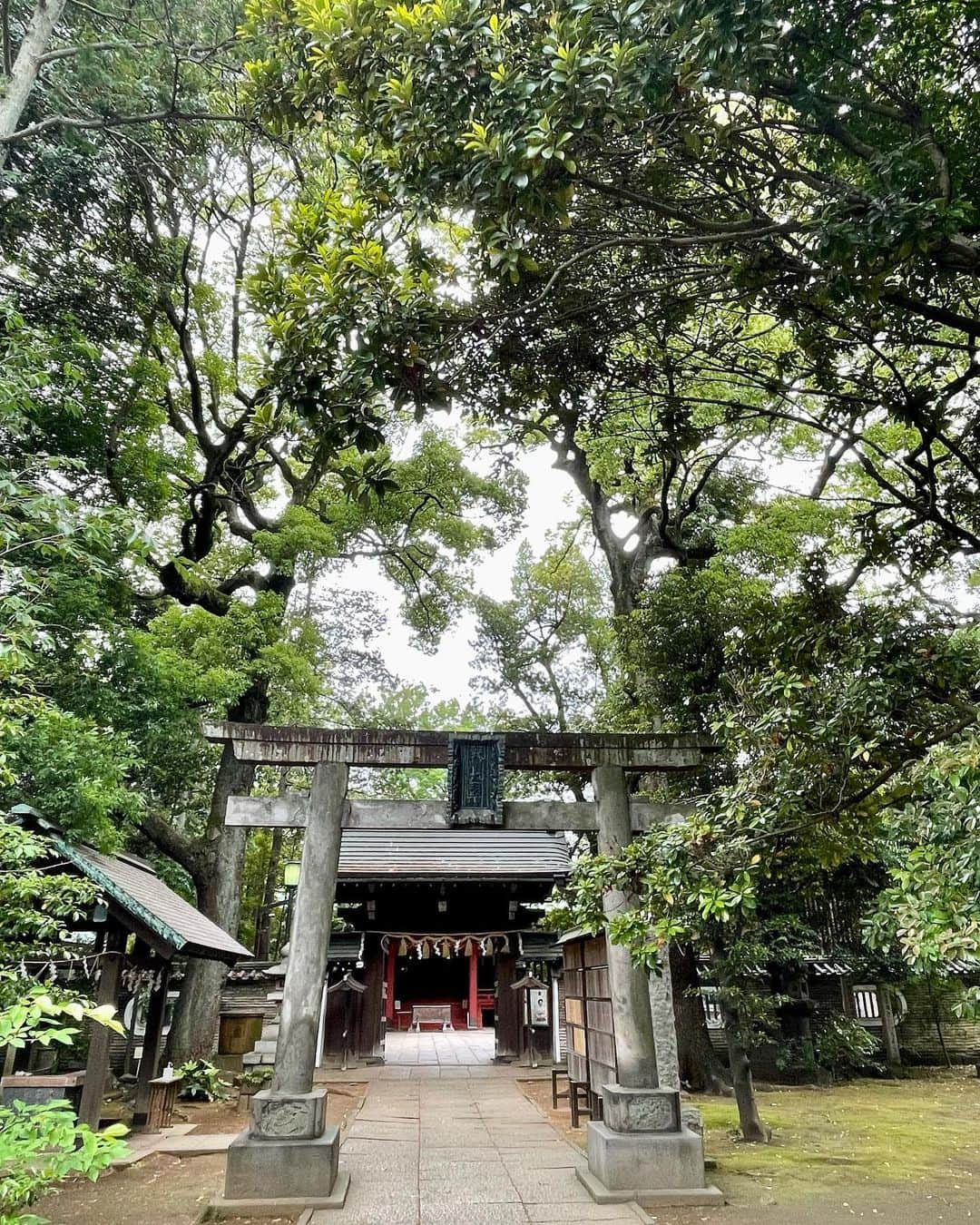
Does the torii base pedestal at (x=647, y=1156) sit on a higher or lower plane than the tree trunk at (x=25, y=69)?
lower

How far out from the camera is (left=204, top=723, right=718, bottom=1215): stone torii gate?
19.6 ft

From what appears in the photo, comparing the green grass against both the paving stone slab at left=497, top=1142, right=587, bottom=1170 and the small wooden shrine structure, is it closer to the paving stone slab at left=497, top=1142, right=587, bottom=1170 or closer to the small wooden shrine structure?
the paving stone slab at left=497, top=1142, right=587, bottom=1170

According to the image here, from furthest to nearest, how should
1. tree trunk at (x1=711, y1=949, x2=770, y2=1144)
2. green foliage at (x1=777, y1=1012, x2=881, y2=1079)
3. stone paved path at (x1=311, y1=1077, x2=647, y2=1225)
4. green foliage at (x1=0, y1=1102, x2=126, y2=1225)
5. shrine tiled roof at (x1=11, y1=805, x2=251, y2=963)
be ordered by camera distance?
1. green foliage at (x1=777, y1=1012, x2=881, y2=1079)
2. tree trunk at (x1=711, y1=949, x2=770, y2=1144)
3. shrine tiled roof at (x1=11, y1=805, x2=251, y2=963)
4. stone paved path at (x1=311, y1=1077, x2=647, y2=1225)
5. green foliage at (x1=0, y1=1102, x2=126, y2=1225)

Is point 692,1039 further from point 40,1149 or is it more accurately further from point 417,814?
point 40,1149

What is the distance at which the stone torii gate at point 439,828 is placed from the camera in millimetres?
5973

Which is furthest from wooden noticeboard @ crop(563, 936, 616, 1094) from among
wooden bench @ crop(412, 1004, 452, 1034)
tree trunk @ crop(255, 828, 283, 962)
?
tree trunk @ crop(255, 828, 283, 962)

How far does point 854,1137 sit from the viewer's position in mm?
9141

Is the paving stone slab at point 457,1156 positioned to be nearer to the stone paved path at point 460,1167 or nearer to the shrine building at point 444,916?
the stone paved path at point 460,1167

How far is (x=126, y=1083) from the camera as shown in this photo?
41.1 ft

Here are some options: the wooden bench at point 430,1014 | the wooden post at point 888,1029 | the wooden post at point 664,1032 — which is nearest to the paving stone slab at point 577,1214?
the wooden post at point 664,1032

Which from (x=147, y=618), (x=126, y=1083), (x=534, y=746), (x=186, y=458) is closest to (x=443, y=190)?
(x=534, y=746)

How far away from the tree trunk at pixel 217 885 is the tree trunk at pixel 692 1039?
25.0ft

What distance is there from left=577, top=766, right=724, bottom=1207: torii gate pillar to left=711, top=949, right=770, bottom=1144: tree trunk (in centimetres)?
227

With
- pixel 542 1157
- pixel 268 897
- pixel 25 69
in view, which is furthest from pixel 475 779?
pixel 268 897
